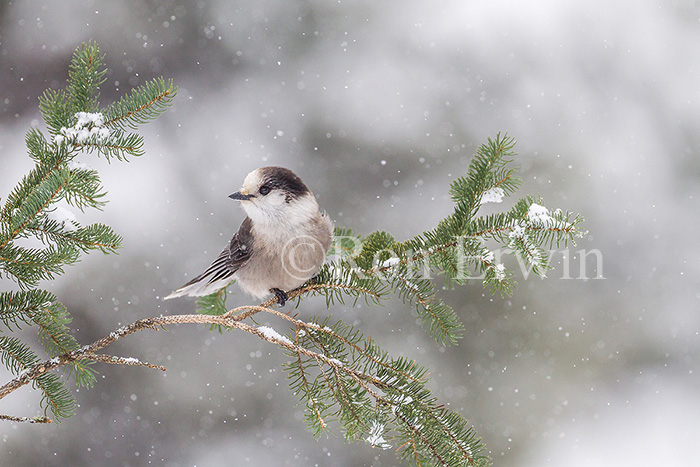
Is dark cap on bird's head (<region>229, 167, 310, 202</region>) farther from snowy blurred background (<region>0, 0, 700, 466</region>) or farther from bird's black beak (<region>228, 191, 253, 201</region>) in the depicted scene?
snowy blurred background (<region>0, 0, 700, 466</region>)

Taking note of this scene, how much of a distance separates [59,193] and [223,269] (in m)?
0.74

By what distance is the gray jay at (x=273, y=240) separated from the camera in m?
1.68

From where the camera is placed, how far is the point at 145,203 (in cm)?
383

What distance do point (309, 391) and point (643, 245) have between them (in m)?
4.08

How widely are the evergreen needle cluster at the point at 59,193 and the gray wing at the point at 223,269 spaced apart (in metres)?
0.48

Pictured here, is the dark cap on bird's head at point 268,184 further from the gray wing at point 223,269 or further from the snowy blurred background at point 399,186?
the snowy blurred background at point 399,186

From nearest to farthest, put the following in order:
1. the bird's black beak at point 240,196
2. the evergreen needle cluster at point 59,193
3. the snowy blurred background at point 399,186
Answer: the evergreen needle cluster at point 59,193
the bird's black beak at point 240,196
the snowy blurred background at point 399,186

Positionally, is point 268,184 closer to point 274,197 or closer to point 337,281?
point 274,197

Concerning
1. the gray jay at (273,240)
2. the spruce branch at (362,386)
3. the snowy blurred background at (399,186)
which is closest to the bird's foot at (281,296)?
the gray jay at (273,240)

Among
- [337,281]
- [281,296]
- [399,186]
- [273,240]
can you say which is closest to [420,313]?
[337,281]

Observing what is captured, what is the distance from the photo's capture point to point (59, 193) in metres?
1.06

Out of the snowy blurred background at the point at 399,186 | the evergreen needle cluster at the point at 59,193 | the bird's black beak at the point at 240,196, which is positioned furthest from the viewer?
the snowy blurred background at the point at 399,186

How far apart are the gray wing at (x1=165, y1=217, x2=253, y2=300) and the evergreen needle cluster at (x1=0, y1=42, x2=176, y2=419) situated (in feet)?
1.57

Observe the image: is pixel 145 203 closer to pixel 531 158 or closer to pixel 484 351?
pixel 484 351
